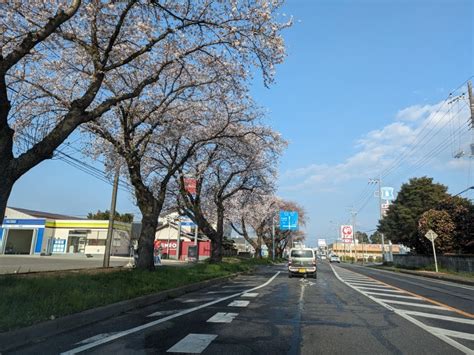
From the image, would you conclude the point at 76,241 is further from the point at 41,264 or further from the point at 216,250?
the point at 216,250

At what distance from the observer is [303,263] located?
24500mm

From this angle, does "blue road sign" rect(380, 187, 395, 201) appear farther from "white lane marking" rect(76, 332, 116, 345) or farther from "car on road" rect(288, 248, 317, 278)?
"white lane marking" rect(76, 332, 116, 345)

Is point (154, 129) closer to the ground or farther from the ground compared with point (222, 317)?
farther from the ground

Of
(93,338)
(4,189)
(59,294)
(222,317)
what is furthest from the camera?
(222,317)

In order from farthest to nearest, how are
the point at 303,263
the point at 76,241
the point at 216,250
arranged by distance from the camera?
the point at 76,241 < the point at 216,250 < the point at 303,263

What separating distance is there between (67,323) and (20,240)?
174 ft

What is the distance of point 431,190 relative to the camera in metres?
48.6

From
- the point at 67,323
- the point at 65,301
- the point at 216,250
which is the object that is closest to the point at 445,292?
the point at 65,301

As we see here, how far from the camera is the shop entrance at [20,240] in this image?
53.1 metres

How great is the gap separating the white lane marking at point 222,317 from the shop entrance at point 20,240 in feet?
165

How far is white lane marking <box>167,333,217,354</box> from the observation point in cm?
627

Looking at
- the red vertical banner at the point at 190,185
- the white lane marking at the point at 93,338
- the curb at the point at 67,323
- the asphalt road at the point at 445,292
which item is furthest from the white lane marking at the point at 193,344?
the red vertical banner at the point at 190,185

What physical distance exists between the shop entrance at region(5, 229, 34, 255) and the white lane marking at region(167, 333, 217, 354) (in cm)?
5230

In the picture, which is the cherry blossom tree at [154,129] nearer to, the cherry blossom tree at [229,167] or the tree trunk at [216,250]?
the cherry blossom tree at [229,167]
